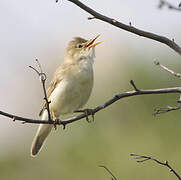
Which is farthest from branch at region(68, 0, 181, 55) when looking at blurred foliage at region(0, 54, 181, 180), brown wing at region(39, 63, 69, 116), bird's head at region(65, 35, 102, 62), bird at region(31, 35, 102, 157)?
blurred foliage at region(0, 54, 181, 180)

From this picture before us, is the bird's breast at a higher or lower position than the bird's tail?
higher

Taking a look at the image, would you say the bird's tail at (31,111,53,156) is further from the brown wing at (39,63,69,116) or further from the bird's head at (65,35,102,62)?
the bird's head at (65,35,102,62)

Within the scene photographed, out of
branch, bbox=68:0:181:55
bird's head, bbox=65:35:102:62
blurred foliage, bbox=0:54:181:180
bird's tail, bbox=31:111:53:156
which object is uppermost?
branch, bbox=68:0:181:55

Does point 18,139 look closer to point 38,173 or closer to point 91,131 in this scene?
point 38,173

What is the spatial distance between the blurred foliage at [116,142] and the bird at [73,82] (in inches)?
136

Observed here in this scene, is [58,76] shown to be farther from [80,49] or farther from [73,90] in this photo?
[80,49]

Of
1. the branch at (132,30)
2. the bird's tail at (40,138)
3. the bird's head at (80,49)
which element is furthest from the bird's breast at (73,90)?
the branch at (132,30)

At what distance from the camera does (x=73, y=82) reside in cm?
517

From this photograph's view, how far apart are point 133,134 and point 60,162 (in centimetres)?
158

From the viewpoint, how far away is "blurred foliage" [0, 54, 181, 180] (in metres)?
9.08

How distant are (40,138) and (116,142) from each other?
3.83m

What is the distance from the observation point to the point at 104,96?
11016 millimetres

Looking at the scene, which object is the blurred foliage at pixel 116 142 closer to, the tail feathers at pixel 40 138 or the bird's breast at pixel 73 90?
the tail feathers at pixel 40 138

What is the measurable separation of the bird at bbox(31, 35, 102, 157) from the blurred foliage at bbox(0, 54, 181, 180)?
3455mm
